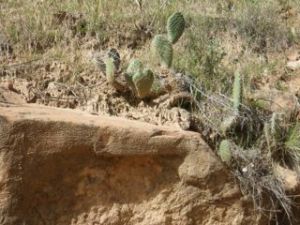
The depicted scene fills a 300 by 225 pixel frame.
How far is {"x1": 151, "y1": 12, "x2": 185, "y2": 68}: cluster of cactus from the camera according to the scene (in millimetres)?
3992

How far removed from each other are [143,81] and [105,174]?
2.11 ft

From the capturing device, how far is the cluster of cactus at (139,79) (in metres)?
3.67

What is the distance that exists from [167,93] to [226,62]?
0.81 meters

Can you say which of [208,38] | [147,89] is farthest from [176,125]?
[208,38]

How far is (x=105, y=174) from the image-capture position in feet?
11.0

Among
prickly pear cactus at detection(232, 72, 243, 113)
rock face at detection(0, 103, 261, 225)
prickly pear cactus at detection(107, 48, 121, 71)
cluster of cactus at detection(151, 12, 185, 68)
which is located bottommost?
rock face at detection(0, 103, 261, 225)

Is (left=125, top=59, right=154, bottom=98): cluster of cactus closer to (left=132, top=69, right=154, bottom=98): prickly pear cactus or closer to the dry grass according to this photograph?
(left=132, top=69, right=154, bottom=98): prickly pear cactus

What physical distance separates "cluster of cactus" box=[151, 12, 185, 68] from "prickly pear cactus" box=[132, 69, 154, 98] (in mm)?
336

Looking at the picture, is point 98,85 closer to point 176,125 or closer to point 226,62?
point 176,125

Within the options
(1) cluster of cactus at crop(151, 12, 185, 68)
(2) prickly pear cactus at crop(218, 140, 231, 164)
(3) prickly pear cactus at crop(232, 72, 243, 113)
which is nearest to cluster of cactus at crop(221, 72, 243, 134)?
(3) prickly pear cactus at crop(232, 72, 243, 113)

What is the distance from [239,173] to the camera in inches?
144

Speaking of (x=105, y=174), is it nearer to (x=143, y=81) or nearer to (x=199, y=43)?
(x=143, y=81)

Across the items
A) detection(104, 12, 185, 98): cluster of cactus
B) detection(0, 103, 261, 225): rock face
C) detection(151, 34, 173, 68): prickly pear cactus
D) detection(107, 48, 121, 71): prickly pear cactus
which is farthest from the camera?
detection(151, 34, 173, 68): prickly pear cactus

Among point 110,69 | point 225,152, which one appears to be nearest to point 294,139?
point 225,152
